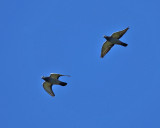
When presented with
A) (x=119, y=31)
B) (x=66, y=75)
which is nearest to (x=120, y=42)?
(x=119, y=31)

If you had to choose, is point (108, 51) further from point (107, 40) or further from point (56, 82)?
point (56, 82)

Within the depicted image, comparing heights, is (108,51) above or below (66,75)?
above

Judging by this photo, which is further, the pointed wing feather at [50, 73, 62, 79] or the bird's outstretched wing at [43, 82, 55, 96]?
the bird's outstretched wing at [43, 82, 55, 96]

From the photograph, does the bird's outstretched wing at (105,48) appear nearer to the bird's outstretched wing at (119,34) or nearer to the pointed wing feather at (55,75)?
the bird's outstretched wing at (119,34)

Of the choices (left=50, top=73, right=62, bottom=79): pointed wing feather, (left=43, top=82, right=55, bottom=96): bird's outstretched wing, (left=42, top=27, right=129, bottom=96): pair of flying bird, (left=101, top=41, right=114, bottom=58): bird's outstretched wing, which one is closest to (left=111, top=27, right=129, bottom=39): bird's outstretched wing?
(left=42, top=27, right=129, bottom=96): pair of flying bird

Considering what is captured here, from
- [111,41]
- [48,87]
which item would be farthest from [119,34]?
[48,87]

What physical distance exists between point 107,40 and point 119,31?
1.82 metres

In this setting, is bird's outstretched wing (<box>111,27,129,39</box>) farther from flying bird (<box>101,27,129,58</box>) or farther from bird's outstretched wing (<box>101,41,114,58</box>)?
bird's outstretched wing (<box>101,41,114,58</box>)

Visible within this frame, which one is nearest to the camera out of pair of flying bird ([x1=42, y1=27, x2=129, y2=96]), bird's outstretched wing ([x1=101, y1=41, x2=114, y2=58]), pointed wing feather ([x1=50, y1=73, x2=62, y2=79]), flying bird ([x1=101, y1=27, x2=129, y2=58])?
flying bird ([x1=101, y1=27, x2=129, y2=58])

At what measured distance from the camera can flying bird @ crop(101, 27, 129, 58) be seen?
192 ft

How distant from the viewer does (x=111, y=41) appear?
194 ft

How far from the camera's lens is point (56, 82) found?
59.1m

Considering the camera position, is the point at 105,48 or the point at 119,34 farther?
the point at 105,48

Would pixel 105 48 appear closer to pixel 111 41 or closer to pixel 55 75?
pixel 111 41
